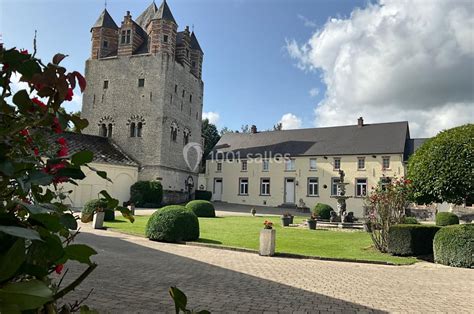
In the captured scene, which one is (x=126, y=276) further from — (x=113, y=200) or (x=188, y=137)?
(x=188, y=137)

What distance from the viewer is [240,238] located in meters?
16.8

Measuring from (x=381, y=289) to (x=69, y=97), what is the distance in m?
8.09

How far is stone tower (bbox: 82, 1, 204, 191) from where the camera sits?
39.7 m

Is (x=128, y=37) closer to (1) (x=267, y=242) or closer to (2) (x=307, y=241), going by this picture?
(2) (x=307, y=241)

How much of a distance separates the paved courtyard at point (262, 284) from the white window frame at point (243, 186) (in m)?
31.2

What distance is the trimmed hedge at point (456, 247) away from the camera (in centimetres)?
1195

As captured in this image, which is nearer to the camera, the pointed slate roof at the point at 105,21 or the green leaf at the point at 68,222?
the green leaf at the point at 68,222

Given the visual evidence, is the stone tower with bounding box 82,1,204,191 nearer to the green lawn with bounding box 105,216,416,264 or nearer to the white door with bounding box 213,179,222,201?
the white door with bounding box 213,179,222,201

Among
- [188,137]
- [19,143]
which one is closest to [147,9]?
[188,137]

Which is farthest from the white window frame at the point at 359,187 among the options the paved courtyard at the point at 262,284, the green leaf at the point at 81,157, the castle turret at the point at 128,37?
the green leaf at the point at 81,157

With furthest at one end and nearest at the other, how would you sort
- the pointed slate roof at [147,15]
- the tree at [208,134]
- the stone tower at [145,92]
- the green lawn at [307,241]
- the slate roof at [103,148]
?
1. the tree at [208,134]
2. the pointed slate roof at [147,15]
3. the stone tower at [145,92]
4. the slate roof at [103,148]
5. the green lawn at [307,241]

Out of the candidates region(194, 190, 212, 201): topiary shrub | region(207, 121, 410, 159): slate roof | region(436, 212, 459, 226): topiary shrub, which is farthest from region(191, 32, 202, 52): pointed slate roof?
region(436, 212, 459, 226): topiary shrub

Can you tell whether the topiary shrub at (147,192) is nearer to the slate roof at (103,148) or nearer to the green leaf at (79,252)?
the slate roof at (103,148)

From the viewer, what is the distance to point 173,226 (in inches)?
575
